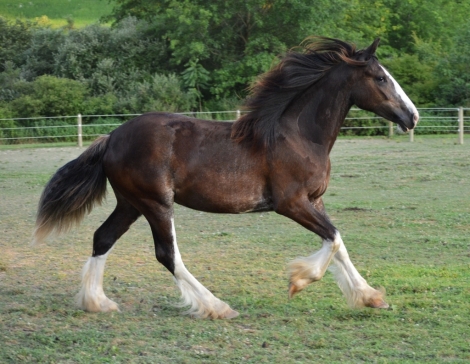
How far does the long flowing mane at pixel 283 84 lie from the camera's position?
20.0 ft

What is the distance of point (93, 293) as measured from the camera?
607 cm

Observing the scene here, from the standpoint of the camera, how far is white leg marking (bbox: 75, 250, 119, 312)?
19.9 feet

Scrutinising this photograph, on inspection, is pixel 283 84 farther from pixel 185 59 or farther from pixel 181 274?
pixel 185 59

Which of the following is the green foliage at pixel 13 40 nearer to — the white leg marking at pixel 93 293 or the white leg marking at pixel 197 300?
the white leg marking at pixel 93 293

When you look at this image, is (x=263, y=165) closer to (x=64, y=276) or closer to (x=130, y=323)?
(x=130, y=323)

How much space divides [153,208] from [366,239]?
3.60m

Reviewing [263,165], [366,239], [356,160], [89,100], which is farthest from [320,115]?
[89,100]

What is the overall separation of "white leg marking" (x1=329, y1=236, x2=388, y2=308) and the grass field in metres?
0.10

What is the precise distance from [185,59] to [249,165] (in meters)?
28.7

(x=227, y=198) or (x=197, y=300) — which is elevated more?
(x=227, y=198)

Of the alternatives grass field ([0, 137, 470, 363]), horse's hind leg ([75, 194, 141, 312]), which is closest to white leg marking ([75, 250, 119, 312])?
horse's hind leg ([75, 194, 141, 312])

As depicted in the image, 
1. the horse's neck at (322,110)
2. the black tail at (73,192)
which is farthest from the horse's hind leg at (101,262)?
the horse's neck at (322,110)

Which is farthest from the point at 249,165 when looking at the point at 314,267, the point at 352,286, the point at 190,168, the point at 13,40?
the point at 13,40

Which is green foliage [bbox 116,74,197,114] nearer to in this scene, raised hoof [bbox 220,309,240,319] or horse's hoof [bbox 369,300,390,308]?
raised hoof [bbox 220,309,240,319]
